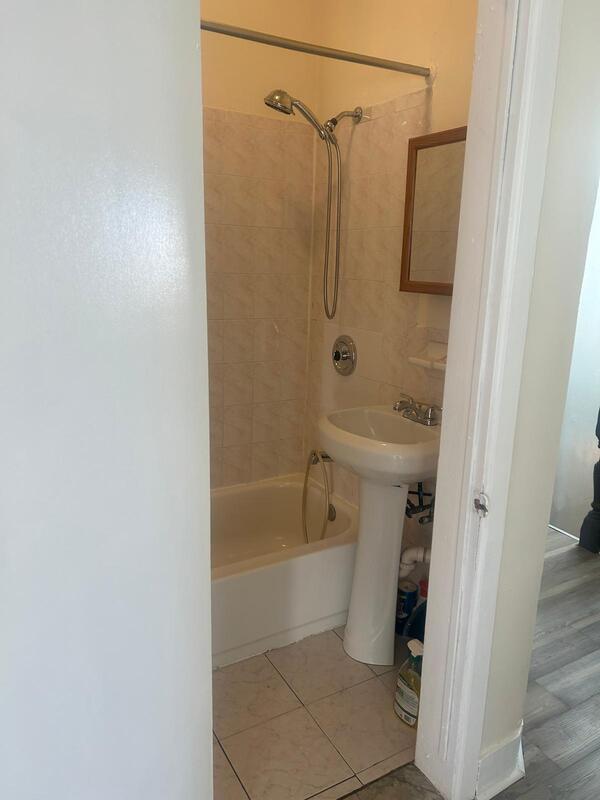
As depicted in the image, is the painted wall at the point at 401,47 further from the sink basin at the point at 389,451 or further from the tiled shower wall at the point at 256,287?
the sink basin at the point at 389,451

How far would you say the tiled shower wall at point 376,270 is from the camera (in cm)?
214

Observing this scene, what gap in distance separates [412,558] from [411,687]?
1.52ft

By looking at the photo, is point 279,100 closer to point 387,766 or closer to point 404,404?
point 404,404

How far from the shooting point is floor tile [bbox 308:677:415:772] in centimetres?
168

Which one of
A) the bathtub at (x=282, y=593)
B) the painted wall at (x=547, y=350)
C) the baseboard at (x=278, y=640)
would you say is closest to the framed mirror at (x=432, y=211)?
the painted wall at (x=547, y=350)

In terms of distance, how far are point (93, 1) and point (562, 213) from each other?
40.4 inches

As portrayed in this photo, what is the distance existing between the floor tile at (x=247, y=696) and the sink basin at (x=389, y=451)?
78 cm

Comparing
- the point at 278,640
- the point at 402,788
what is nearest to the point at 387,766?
the point at 402,788

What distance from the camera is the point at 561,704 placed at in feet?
6.26

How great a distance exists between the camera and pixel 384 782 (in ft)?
5.19

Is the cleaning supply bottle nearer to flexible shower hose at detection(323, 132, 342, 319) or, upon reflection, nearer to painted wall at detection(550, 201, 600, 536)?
flexible shower hose at detection(323, 132, 342, 319)

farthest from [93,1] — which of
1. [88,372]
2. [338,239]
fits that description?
[338,239]

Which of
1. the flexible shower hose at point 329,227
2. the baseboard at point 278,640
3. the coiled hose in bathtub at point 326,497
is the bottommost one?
the baseboard at point 278,640

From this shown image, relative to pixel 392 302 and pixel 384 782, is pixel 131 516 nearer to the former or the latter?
pixel 384 782
